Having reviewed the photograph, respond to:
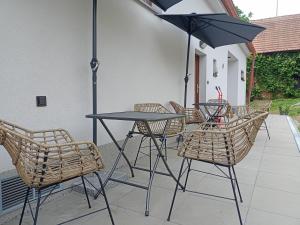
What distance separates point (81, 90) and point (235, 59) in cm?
970

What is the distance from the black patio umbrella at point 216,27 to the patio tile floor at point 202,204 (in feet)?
6.84

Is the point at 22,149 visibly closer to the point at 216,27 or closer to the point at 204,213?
the point at 204,213

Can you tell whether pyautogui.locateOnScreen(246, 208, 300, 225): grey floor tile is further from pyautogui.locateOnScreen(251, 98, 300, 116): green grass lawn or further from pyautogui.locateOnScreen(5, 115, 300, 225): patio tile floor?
pyautogui.locateOnScreen(251, 98, 300, 116): green grass lawn

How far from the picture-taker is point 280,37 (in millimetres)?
16719

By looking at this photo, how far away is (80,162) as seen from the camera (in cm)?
176

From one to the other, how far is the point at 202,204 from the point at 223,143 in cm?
75

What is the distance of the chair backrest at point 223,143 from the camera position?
1.93m

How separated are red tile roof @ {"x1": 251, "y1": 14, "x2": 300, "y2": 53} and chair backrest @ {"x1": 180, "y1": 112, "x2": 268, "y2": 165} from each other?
50.0 feet

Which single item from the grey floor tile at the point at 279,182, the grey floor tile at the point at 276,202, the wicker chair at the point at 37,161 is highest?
the wicker chair at the point at 37,161

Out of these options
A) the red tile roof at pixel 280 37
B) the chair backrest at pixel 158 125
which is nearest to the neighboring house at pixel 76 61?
the chair backrest at pixel 158 125

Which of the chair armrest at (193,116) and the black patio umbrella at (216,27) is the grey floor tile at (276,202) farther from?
the black patio umbrella at (216,27)

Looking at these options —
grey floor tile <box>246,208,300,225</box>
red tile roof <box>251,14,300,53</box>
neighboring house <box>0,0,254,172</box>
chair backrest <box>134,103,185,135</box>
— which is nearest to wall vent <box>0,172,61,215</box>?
neighboring house <box>0,0,254,172</box>

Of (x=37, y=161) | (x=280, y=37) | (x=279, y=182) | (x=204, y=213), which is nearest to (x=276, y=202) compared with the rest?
(x=279, y=182)

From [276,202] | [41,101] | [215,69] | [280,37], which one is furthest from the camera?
[280,37]
